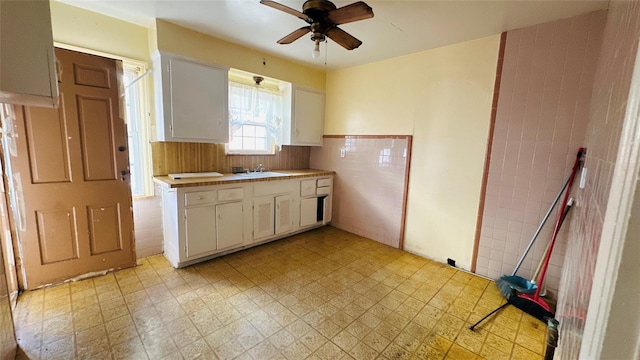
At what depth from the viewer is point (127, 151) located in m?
2.54

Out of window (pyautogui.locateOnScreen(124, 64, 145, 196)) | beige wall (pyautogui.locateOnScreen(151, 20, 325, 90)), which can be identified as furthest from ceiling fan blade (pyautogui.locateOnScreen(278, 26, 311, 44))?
window (pyautogui.locateOnScreen(124, 64, 145, 196))

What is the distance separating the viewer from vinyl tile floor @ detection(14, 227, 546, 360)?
1.68 metres

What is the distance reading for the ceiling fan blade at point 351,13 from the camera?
1.65m

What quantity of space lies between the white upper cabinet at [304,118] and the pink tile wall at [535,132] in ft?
7.78

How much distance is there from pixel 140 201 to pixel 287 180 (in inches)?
65.4

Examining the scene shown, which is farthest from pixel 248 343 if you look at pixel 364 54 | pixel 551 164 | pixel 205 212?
pixel 364 54

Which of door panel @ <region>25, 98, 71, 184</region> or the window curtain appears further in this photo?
A: the window curtain

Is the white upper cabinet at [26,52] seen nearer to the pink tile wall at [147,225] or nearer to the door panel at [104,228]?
the door panel at [104,228]

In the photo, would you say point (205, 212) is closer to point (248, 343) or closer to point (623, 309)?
point (248, 343)

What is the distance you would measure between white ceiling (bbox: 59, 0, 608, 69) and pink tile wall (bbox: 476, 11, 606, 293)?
18 centimetres

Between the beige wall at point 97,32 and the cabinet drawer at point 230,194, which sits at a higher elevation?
the beige wall at point 97,32

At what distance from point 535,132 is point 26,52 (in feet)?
11.1

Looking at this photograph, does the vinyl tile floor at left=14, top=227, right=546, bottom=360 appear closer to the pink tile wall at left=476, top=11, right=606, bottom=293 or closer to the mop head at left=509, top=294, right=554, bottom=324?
the mop head at left=509, top=294, right=554, bottom=324

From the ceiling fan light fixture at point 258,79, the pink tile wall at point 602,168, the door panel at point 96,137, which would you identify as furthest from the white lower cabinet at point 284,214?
the pink tile wall at point 602,168
